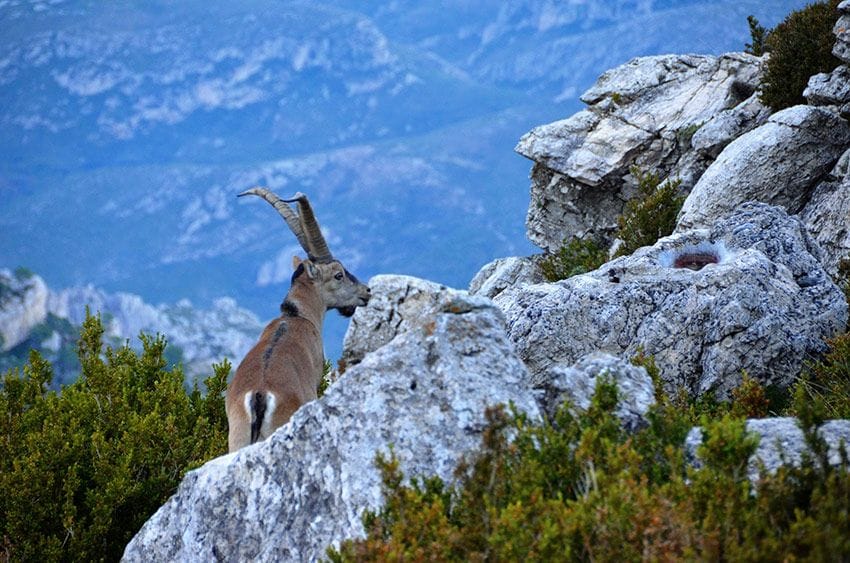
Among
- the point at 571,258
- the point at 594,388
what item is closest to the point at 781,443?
the point at 594,388

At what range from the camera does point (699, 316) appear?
33.0 feet

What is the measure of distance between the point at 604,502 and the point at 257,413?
4736 mm

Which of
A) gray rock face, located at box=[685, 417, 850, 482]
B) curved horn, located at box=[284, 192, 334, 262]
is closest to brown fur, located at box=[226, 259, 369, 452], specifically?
curved horn, located at box=[284, 192, 334, 262]

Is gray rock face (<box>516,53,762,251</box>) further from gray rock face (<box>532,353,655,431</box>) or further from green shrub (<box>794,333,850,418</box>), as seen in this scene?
gray rock face (<box>532,353,655,431</box>)

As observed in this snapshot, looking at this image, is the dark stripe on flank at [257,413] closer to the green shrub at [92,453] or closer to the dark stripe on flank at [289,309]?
the green shrub at [92,453]

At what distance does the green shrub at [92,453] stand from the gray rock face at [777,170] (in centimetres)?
762

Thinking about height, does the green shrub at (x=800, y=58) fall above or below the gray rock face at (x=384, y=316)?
above

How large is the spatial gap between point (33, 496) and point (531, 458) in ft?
17.1

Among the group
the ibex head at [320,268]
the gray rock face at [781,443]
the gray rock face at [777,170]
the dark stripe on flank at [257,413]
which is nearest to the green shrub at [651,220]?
the gray rock face at [777,170]

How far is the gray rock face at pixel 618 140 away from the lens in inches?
755

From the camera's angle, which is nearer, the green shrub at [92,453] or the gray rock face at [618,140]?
the green shrub at [92,453]

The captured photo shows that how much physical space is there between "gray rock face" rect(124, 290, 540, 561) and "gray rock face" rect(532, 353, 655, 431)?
26 cm

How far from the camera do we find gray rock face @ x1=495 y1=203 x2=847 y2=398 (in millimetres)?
9758

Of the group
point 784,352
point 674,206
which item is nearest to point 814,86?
point 674,206
